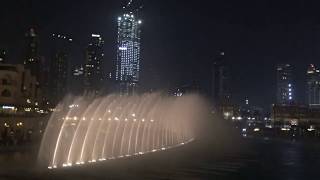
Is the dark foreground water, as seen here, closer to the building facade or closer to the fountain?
the fountain

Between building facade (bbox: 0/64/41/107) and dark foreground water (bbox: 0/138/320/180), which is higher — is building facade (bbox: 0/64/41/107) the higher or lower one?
the higher one

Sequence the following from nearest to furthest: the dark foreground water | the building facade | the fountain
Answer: the dark foreground water, the fountain, the building facade

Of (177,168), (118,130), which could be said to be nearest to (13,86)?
(118,130)

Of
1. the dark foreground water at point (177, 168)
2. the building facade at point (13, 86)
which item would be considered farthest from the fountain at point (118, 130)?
the building facade at point (13, 86)

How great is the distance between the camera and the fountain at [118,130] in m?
38.6

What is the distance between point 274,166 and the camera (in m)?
34.5

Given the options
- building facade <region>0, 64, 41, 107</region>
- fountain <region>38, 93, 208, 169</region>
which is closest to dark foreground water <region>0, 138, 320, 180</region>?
fountain <region>38, 93, 208, 169</region>

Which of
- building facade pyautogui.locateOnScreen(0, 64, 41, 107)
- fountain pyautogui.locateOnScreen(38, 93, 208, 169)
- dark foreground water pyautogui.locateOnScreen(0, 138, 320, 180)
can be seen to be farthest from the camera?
building facade pyautogui.locateOnScreen(0, 64, 41, 107)

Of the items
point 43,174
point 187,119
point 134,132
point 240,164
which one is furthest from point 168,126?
point 43,174

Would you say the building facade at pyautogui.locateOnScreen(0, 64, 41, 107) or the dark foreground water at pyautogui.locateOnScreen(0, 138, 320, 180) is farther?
the building facade at pyautogui.locateOnScreen(0, 64, 41, 107)

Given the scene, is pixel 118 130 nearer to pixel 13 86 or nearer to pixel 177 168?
pixel 177 168

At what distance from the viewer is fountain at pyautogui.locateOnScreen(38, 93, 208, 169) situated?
127 ft

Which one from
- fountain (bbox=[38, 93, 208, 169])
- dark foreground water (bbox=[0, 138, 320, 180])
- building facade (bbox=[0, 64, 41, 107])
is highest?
building facade (bbox=[0, 64, 41, 107])

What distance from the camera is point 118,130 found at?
5462cm
